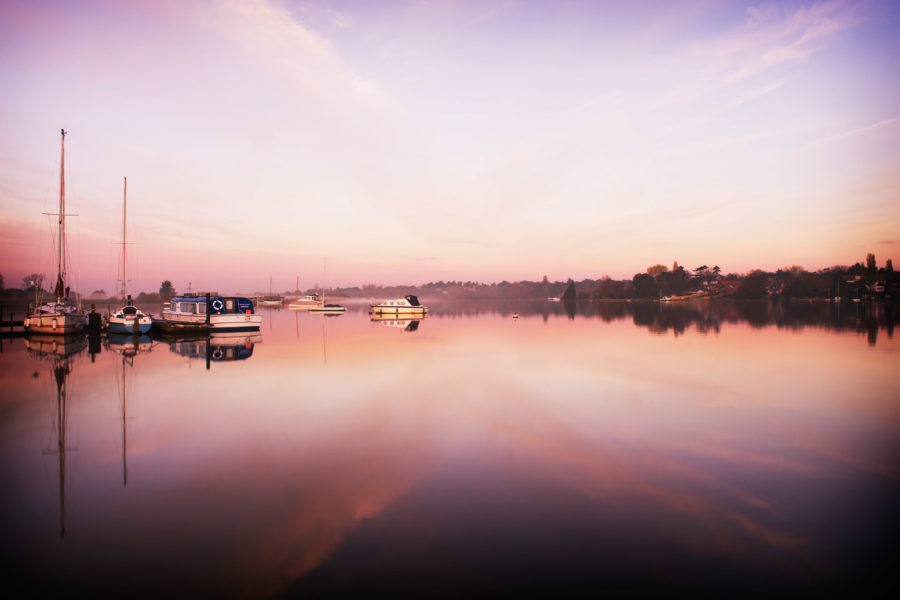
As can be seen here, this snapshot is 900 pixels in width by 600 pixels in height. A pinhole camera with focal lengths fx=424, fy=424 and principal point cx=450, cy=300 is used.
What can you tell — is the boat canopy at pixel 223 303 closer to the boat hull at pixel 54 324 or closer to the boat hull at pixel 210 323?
the boat hull at pixel 210 323

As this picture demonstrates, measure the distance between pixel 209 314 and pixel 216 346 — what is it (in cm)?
762

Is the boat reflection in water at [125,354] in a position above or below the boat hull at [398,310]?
below

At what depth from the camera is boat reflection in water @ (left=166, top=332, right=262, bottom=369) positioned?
2781cm

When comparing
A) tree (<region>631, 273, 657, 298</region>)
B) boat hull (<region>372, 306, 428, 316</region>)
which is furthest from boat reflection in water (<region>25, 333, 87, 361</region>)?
tree (<region>631, 273, 657, 298</region>)

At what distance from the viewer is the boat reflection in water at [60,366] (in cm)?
959

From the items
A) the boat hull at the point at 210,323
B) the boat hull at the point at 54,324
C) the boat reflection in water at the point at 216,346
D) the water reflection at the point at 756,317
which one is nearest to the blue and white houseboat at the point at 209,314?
the boat hull at the point at 210,323

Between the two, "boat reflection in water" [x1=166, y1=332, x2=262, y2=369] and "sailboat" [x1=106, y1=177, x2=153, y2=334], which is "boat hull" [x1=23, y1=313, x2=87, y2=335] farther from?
"boat reflection in water" [x1=166, y1=332, x2=262, y2=369]

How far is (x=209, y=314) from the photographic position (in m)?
Result: 38.6

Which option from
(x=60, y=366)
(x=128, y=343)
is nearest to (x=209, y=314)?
(x=128, y=343)

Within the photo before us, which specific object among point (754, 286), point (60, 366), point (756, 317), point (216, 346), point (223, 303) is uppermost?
point (754, 286)

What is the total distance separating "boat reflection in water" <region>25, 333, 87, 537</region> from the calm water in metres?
0.13

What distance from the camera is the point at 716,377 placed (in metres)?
20.7

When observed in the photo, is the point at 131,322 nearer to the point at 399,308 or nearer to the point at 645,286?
the point at 399,308

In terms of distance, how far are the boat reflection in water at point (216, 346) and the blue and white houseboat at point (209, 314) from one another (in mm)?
969
